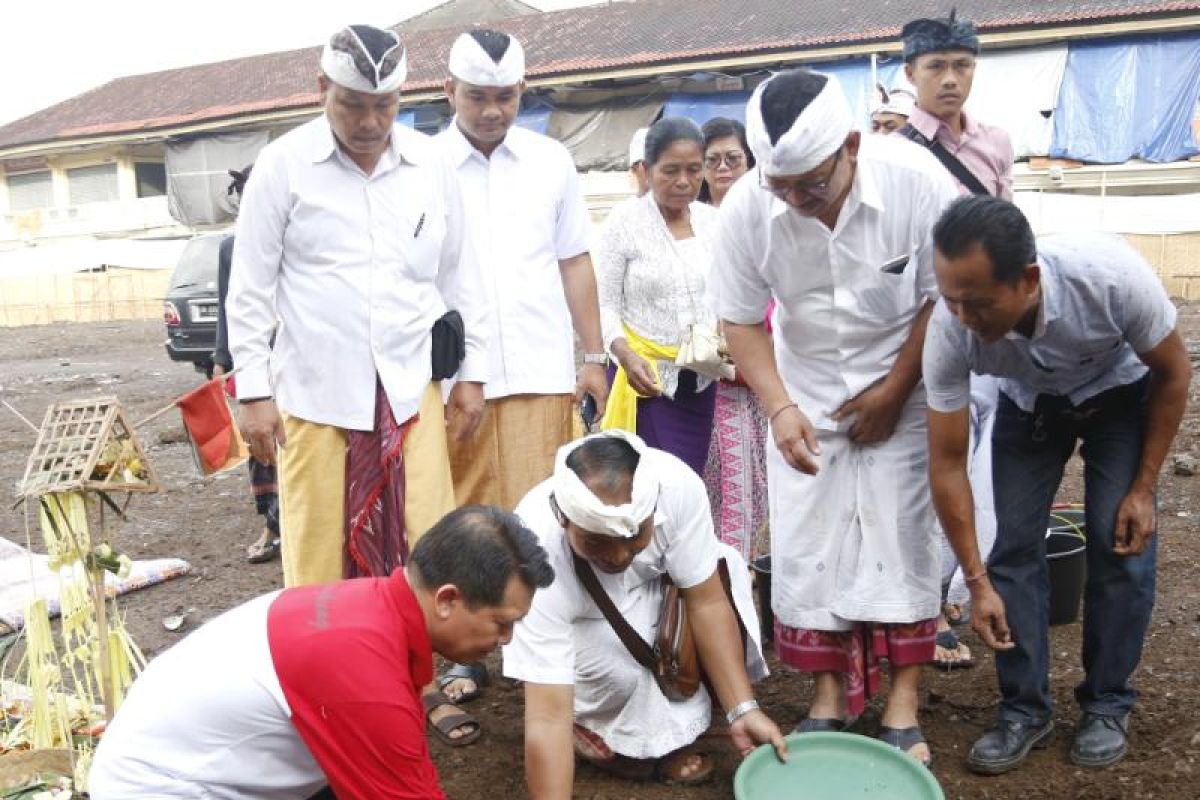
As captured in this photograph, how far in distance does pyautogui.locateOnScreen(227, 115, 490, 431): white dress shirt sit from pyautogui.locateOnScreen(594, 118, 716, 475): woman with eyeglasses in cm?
Result: 102

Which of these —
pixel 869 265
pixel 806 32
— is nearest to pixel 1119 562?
pixel 869 265

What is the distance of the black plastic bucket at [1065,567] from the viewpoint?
331 cm

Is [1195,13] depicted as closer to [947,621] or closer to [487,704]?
[947,621]

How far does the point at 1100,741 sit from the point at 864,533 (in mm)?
729

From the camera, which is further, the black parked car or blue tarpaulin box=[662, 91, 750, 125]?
blue tarpaulin box=[662, 91, 750, 125]

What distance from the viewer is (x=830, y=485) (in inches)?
108

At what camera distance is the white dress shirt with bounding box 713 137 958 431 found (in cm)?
256

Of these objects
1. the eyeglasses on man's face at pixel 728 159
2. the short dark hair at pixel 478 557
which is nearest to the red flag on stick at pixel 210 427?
the short dark hair at pixel 478 557

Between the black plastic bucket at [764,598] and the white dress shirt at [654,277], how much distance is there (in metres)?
0.63

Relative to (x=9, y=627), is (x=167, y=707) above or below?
above

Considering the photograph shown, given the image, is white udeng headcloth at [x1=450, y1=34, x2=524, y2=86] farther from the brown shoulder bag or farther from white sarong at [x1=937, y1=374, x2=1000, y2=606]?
white sarong at [x1=937, y1=374, x2=1000, y2=606]

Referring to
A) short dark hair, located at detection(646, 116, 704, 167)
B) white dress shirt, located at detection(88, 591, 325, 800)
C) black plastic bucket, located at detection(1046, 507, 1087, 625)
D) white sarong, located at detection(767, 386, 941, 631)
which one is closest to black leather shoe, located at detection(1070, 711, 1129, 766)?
white sarong, located at detection(767, 386, 941, 631)

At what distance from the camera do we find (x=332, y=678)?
1.80 metres

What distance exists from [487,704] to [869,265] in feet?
5.45
